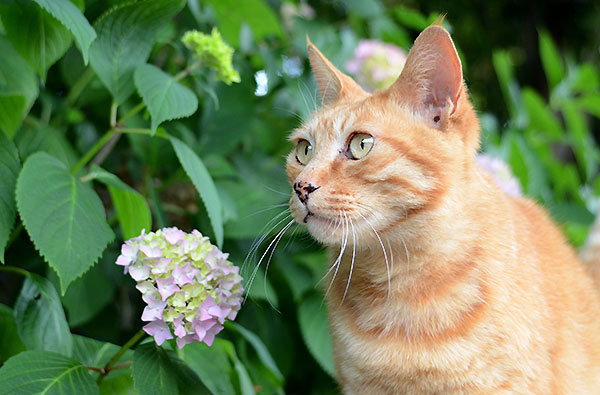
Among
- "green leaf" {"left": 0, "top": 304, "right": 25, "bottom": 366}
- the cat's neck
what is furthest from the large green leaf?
the cat's neck

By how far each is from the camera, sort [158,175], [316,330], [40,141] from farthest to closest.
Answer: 1. [158,175]
2. [316,330]
3. [40,141]

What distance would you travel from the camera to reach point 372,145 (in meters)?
0.99

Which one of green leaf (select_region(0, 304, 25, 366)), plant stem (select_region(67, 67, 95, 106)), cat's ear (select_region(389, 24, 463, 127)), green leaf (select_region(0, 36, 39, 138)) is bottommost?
green leaf (select_region(0, 304, 25, 366))

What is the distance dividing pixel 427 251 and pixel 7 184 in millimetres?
743

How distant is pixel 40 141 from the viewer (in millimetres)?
1386

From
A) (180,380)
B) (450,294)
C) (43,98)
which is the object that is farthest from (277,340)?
(43,98)

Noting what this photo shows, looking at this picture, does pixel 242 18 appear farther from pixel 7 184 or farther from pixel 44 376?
pixel 44 376

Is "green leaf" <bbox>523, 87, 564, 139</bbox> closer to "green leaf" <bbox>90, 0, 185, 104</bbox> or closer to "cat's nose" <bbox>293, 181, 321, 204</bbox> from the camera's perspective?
"green leaf" <bbox>90, 0, 185, 104</bbox>

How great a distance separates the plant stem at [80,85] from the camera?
1.55 metres

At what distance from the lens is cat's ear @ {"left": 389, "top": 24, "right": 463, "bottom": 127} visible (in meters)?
0.97

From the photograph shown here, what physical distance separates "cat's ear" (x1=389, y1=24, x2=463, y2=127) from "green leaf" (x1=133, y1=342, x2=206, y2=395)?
22.9 inches

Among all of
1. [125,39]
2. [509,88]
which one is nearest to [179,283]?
[125,39]

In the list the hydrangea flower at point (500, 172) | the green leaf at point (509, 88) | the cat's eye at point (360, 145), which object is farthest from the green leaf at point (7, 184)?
the green leaf at point (509, 88)

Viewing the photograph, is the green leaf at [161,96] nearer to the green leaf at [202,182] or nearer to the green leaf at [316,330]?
the green leaf at [202,182]
